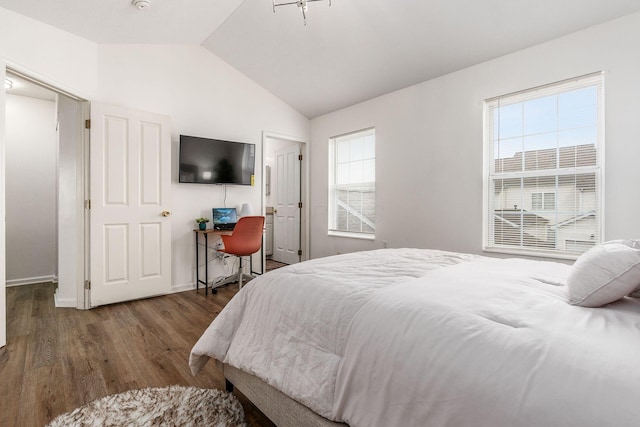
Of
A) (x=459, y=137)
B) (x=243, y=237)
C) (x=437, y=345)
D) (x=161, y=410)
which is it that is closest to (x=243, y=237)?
(x=243, y=237)

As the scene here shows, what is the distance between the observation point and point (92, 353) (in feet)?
7.30

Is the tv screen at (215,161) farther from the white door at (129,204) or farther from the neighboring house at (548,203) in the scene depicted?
the neighboring house at (548,203)

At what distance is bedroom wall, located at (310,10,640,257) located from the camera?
8.04ft

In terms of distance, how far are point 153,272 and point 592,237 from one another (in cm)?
429

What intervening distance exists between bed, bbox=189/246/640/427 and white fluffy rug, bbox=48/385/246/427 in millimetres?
157

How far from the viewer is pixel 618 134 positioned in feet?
8.14

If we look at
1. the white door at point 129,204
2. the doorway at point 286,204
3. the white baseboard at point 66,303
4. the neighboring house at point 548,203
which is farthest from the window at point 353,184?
the white baseboard at point 66,303

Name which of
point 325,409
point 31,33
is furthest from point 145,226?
point 325,409

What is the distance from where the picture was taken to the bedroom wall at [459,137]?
2451 mm

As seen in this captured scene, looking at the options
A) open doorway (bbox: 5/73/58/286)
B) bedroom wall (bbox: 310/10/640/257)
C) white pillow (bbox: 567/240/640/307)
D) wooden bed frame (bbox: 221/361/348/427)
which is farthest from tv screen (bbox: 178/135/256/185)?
white pillow (bbox: 567/240/640/307)

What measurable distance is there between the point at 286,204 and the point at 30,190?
11.7ft

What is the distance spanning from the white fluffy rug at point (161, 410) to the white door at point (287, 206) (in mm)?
3645

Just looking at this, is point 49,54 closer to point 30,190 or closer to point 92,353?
point 30,190

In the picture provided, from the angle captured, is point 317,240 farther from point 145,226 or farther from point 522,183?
point 522,183
